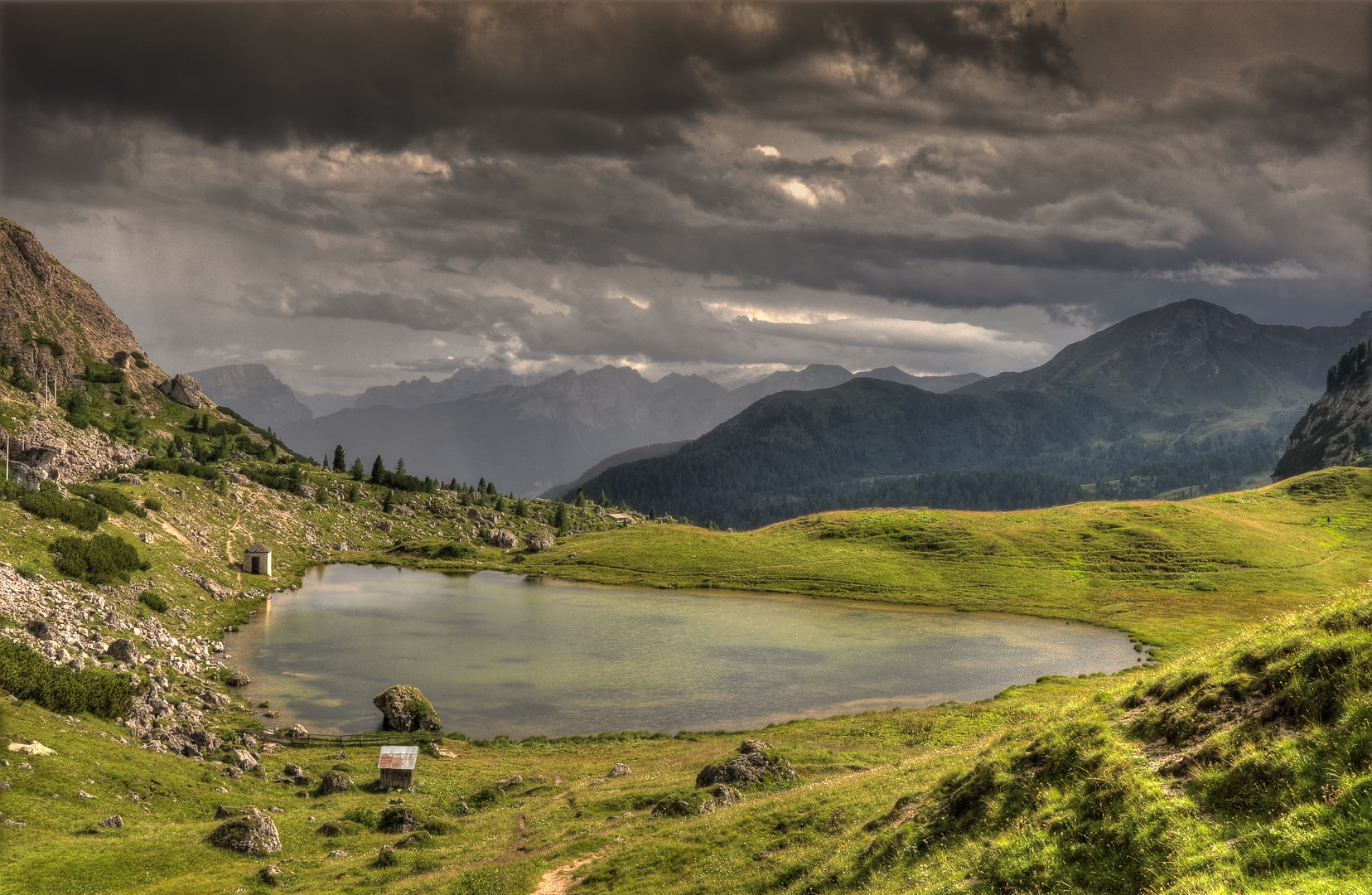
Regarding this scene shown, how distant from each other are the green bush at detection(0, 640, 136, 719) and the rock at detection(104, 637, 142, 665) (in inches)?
402

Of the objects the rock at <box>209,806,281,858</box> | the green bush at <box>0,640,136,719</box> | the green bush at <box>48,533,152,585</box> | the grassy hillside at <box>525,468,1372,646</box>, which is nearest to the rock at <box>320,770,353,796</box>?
the rock at <box>209,806,281,858</box>

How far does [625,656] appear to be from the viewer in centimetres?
10481

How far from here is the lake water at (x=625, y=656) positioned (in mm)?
83562

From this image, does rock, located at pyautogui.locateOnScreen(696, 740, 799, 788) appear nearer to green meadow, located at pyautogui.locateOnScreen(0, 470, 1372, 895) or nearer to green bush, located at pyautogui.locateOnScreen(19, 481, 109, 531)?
green meadow, located at pyautogui.locateOnScreen(0, 470, 1372, 895)

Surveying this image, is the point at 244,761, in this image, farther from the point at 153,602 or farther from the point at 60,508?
the point at 60,508

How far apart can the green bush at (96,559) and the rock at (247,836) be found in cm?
5726

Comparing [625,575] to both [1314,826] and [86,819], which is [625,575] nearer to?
[86,819]

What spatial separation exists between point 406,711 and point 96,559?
44.7 meters

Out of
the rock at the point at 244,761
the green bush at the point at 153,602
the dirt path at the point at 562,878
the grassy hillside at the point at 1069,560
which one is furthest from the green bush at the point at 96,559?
the grassy hillside at the point at 1069,560

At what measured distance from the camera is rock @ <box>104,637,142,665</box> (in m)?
71.6

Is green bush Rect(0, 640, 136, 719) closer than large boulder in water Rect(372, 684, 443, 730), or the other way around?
green bush Rect(0, 640, 136, 719)

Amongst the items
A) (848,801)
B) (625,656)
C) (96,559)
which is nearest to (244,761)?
(96,559)

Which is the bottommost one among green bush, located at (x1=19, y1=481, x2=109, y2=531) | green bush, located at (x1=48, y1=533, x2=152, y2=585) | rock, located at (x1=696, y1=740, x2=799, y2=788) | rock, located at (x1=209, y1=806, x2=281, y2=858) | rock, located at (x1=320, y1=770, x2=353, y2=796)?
rock, located at (x1=320, y1=770, x2=353, y2=796)

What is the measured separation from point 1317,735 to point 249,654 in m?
105
